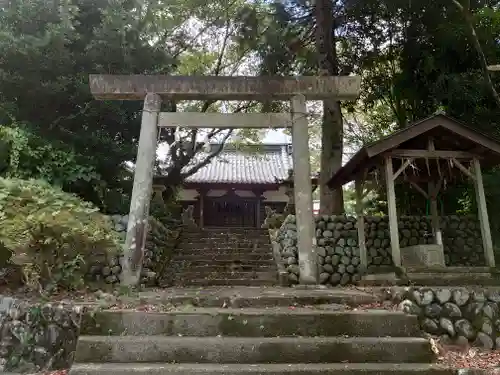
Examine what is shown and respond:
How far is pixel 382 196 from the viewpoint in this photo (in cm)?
1492

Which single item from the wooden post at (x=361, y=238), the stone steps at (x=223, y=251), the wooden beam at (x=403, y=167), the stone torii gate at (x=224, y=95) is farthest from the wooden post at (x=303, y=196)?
the stone steps at (x=223, y=251)

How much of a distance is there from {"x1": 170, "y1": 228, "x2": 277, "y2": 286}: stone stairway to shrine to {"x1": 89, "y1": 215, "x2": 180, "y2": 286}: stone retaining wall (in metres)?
0.34

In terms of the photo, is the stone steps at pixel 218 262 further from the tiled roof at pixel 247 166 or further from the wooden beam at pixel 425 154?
the tiled roof at pixel 247 166

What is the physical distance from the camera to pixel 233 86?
805 centimetres

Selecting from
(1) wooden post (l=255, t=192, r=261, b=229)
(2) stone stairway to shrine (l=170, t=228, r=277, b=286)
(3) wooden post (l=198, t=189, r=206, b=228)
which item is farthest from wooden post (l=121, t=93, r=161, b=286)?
(1) wooden post (l=255, t=192, r=261, b=229)

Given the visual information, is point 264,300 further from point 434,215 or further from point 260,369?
point 434,215

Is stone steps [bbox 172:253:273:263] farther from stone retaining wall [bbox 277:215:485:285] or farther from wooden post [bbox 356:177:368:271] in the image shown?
wooden post [bbox 356:177:368:271]

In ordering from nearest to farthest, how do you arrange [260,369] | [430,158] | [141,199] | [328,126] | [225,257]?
1. [260,369]
2. [141,199]
3. [430,158]
4. [225,257]
5. [328,126]

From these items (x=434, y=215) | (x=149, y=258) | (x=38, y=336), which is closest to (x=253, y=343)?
(x=38, y=336)

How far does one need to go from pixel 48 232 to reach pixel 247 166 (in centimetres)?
1640

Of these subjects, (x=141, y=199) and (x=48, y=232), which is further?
(x=141, y=199)

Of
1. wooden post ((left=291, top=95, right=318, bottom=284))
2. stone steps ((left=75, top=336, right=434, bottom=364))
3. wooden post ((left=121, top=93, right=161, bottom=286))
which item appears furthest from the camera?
wooden post ((left=291, top=95, right=318, bottom=284))

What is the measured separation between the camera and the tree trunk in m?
13.5

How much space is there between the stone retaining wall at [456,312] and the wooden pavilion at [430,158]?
124 inches
